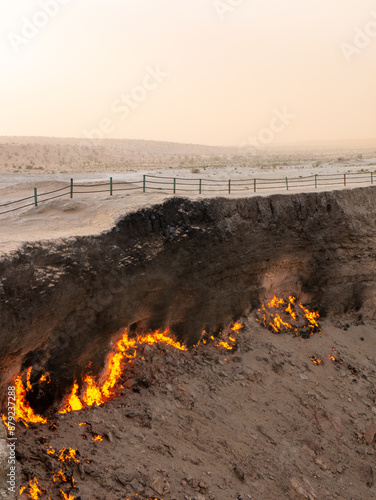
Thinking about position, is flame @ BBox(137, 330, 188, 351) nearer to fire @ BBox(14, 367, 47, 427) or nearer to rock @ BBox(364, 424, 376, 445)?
fire @ BBox(14, 367, 47, 427)

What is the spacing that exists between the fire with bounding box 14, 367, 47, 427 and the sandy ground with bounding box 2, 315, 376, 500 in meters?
0.34

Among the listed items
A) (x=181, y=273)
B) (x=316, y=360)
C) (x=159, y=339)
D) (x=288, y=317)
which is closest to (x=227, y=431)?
(x=159, y=339)

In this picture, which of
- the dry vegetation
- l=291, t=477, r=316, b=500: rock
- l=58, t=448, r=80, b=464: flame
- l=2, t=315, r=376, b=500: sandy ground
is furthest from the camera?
the dry vegetation

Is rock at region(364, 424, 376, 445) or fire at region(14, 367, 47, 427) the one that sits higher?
fire at region(14, 367, 47, 427)

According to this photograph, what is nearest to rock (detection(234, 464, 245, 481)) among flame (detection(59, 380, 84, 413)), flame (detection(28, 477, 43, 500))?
flame (detection(59, 380, 84, 413))

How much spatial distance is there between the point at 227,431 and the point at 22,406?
15.3 feet

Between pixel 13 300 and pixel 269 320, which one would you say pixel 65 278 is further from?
pixel 269 320

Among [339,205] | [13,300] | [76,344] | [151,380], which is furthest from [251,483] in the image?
[339,205]

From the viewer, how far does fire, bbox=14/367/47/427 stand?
870 cm

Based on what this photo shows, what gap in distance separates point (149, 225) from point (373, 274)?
908 cm

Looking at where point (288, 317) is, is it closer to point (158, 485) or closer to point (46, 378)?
point (158, 485)

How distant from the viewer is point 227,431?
10.3 meters

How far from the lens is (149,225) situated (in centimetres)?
1096

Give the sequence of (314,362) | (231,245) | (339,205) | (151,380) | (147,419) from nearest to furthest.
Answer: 1. (147,419)
2. (151,380)
3. (231,245)
4. (314,362)
5. (339,205)
